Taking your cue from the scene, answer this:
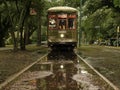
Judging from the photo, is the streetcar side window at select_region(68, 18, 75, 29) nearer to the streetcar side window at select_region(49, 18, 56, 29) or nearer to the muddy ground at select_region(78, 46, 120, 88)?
the streetcar side window at select_region(49, 18, 56, 29)

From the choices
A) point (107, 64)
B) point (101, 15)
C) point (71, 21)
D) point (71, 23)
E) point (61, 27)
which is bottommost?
point (107, 64)

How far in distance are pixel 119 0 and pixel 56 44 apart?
32.1 ft

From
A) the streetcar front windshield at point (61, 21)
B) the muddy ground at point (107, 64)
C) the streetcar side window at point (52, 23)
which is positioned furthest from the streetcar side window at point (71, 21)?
the muddy ground at point (107, 64)

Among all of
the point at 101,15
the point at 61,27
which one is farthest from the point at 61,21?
the point at 101,15

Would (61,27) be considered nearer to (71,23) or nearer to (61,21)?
(61,21)

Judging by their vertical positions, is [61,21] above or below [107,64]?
above

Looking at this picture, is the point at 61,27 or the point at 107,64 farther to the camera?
the point at 61,27

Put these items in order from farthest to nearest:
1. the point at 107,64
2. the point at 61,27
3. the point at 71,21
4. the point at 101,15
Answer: the point at 101,15
the point at 71,21
the point at 61,27
the point at 107,64

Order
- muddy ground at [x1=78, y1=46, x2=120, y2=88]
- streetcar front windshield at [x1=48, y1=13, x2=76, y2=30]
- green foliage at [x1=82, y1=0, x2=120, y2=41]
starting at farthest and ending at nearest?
green foliage at [x1=82, y1=0, x2=120, y2=41]
streetcar front windshield at [x1=48, y1=13, x2=76, y2=30]
muddy ground at [x1=78, y1=46, x2=120, y2=88]

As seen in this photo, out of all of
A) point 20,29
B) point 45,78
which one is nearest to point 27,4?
point 20,29

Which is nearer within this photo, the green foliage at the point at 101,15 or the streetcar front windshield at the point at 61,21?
the streetcar front windshield at the point at 61,21

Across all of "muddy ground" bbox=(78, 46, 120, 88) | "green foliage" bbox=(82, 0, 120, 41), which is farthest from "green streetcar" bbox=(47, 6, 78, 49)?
"green foliage" bbox=(82, 0, 120, 41)

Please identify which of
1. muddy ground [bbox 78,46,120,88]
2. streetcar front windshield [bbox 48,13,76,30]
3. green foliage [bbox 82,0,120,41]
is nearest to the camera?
muddy ground [bbox 78,46,120,88]

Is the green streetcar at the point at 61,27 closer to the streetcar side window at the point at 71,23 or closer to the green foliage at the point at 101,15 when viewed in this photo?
the streetcar side window at the point at 71,23
